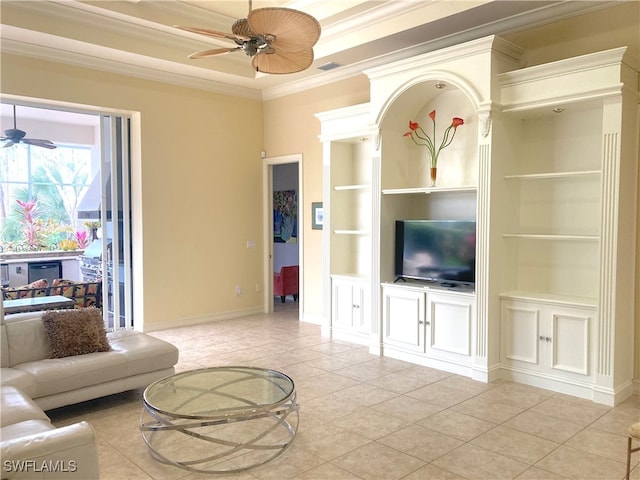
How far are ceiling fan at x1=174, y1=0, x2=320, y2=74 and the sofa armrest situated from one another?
257 centimetres

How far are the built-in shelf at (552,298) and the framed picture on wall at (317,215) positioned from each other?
117 inches

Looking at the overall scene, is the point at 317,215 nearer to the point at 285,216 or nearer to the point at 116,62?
the point at 285,216

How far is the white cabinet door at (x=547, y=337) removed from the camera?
4.15 meters

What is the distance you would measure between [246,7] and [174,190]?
2600 mm

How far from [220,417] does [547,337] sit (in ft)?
9.75

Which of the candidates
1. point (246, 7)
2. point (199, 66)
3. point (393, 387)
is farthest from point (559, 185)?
point (199, 66)

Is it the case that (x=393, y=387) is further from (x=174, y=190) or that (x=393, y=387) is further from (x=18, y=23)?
(x=18, y=23)

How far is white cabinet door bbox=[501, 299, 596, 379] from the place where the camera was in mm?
4148

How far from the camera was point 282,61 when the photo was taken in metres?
3.86

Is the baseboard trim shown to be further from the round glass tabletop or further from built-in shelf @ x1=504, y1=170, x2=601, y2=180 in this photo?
built-in shelf @ x1=504, y1=170, x2=601, y2=180

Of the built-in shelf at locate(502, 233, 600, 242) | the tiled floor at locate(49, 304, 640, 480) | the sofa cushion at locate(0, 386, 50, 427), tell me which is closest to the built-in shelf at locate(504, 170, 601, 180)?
the built-in shelf at locate(502, 233, 600, 242)

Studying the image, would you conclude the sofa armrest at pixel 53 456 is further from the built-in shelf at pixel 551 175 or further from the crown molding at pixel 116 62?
the crown molding at pixel 116 62

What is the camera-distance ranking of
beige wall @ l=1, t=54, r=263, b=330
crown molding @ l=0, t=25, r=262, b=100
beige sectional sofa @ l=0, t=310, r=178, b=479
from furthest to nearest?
1. beige wall @ l=1, t=54, r=263, b=330
2. crown molding @ l=0, t=25, r=262, b=100
3. beige sectional sofa @ l=0, t=310, r=178, b=479

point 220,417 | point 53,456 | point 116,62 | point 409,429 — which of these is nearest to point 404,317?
point 409,429
